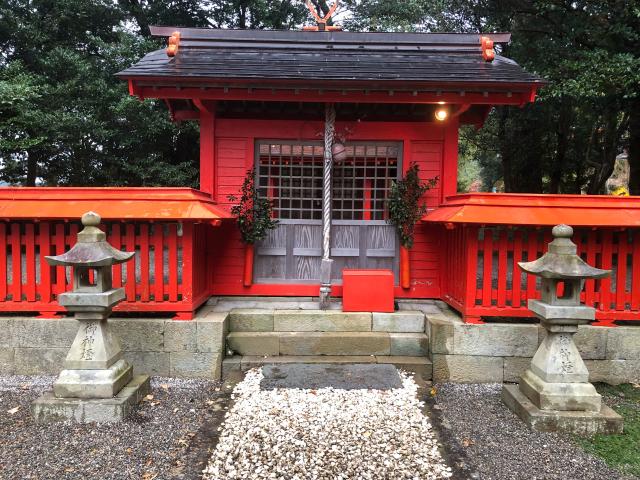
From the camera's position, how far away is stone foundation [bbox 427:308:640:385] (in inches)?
185

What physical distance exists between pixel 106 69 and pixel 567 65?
496 inches

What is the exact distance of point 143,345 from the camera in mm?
4699

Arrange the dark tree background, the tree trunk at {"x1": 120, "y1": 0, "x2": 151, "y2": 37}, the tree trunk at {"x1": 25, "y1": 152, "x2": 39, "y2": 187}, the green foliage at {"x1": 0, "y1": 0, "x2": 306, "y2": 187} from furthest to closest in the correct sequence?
the tree trunk at {"x1": 120, "y1": 0, "x2": 151, "y2": 37} → the tree trunk at {"x1": 25, "y1": 152, "x2": 39, "y2": 187} → the green foliage at {"x1": 0, "y1": 0, "x2": 306, "y2": 187} → the dark tree background

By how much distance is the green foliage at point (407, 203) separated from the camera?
5.81m

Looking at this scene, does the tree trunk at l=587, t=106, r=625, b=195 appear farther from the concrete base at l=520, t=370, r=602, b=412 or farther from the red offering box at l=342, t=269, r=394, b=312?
the concrete base at l=520, t=370, r=602, b=412

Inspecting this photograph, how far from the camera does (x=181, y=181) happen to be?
488 inches

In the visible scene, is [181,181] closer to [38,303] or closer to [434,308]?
[38,303]

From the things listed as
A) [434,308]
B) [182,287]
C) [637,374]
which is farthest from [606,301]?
[182,287]

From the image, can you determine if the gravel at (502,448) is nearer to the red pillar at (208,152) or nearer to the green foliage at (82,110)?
the red pillar at (208,152)

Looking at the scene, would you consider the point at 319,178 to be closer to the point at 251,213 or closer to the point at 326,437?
the point at 251,213

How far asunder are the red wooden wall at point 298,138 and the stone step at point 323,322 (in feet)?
2.92

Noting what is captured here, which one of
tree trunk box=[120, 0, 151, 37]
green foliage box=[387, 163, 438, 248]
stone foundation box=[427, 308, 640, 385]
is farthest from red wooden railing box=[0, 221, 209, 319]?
tree trunk box=[120, 0, 151, 37]

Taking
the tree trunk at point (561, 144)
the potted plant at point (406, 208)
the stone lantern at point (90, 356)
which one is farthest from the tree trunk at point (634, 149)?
the stone lantern at point (90, 356)

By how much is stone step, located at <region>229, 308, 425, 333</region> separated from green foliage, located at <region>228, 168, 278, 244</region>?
47.2 inches
